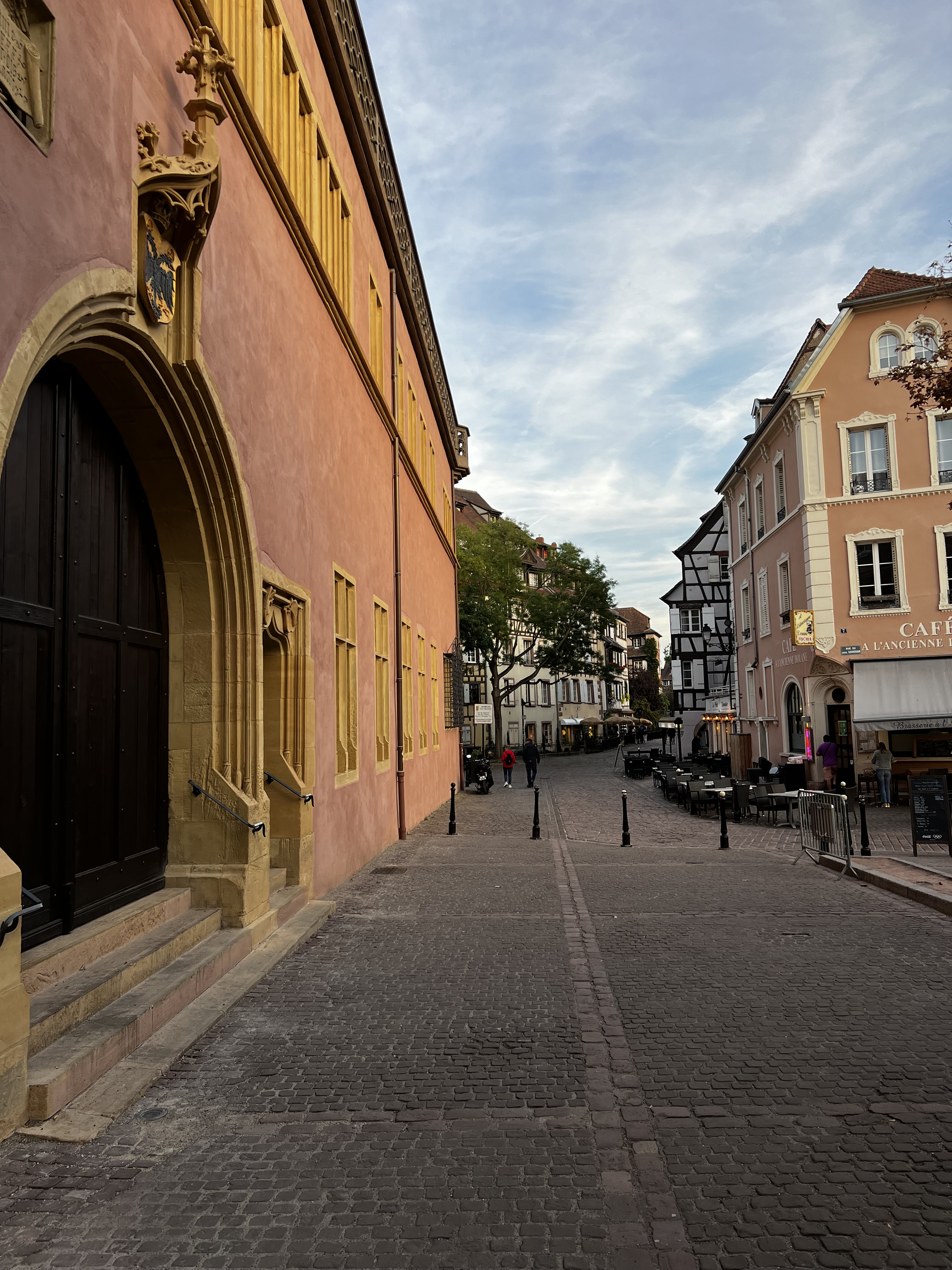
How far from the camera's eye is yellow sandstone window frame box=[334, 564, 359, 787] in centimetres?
1239

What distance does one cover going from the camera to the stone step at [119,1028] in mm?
4262

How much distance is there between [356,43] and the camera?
13.7 m

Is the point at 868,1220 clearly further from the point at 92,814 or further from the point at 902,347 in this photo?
the point at 902,347

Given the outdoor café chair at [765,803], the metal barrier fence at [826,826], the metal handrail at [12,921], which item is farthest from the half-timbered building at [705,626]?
the metal handrail at [12,921]

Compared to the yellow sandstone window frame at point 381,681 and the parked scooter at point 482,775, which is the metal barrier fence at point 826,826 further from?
the parked scooter at point 482,775

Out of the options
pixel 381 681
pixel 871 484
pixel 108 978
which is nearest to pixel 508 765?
pixel 871 484

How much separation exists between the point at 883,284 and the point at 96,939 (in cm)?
2652

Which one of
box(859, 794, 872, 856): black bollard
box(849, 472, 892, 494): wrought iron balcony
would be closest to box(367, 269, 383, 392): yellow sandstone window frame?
box(859, 794, 872, 856): black bollard

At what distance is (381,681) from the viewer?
643 inches

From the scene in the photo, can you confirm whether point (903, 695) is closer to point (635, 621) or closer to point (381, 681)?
point (381, 681)

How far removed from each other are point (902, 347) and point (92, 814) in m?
24.9

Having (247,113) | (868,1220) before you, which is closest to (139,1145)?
(868,1220)

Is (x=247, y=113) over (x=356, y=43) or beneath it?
beneath

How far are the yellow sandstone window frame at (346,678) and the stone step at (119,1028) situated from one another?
18.0ft
